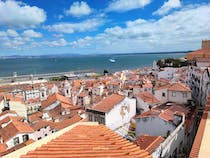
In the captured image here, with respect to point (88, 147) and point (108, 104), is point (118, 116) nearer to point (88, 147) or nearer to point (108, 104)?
point (108, 104)

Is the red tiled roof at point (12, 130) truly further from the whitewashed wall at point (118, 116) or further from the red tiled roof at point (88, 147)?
the red tiled roof at point (88, 147)

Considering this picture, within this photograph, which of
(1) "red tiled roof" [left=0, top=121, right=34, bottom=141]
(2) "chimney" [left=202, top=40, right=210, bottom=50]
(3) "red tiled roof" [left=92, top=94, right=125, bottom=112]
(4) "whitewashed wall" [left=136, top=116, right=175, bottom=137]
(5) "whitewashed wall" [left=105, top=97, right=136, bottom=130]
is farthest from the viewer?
(2) "chimney" [left=202, top=40, right=210, bottom=50]

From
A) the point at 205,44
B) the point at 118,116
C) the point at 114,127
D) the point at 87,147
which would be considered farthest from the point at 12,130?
the point at 205,44

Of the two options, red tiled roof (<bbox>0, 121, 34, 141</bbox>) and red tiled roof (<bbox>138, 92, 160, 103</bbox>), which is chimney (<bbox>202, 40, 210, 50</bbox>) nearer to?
red tiled roof (<bbox>138, 92, 160, 103</bbox>)

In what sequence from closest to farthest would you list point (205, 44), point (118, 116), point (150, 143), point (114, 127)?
point (150, 143) < point (114, 127) < point (118, 116) < point (205, 44)

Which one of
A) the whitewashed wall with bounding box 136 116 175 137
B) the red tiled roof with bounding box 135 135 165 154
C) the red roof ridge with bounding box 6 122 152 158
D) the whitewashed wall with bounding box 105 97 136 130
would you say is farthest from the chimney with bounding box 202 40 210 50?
the red roof ridge with bounding box 6 122 152 158

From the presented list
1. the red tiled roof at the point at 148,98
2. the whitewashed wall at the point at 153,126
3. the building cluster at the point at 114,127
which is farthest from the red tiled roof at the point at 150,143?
the red tiled roof at the point at 148,98

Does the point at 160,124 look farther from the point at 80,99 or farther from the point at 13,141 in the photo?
the point at 80,99

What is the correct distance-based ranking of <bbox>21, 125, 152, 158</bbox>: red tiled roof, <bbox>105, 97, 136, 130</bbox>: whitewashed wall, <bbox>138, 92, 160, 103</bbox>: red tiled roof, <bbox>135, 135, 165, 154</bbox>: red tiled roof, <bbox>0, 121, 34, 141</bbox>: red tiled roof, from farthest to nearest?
<bbox>138, 92, 160, 103</bbox>: red tiled roof → <bbox>0, 121, 34, 141</bbox>: red tiled roof → <bbox>105, 97, 136, 130</bbox>: whitewashed wall → <bbox>135, 135, 165, 154</bbox>: red tiled roof → <bbox>21, 125, 152, 158</bbox>: red tiled roof

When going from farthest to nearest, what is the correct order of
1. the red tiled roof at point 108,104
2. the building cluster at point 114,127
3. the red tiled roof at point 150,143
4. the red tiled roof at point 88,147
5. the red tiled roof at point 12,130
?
the red tiled roof at point 12,130 < the red tiled roof at point 108,104 < the red tiled roof at point 150,143 < the building cluster at point 114,127 < the red tiled roof at point 88,147

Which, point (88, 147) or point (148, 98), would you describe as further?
point (148, 98)
